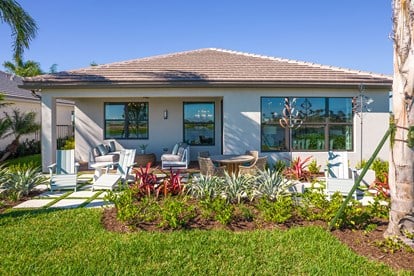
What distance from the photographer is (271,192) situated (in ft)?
20.8

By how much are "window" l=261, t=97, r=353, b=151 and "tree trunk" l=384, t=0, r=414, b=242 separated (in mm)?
7144

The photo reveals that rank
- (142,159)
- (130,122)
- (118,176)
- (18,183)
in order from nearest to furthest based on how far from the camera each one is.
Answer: (18,183), (118,176), (142,159), (130,122)

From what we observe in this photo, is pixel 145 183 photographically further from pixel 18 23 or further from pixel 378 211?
pixel 18 23

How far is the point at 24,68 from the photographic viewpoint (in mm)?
31359

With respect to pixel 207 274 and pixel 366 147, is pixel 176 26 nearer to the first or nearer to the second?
pixel 366 147

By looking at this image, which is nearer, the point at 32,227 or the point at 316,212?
the point at 32,227

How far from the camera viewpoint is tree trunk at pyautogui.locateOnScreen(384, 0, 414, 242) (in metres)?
4.21

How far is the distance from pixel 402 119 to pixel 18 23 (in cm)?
1227

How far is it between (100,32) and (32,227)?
15.8m

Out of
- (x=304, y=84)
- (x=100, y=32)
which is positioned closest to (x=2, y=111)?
(x=100, y=32)

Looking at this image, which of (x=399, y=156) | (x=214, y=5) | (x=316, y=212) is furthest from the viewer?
(x=214, y=5)

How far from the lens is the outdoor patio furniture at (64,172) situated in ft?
27.0

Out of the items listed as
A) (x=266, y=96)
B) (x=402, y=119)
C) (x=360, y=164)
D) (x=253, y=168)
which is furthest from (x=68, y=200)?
(x=360, y=164)

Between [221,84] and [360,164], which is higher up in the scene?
[221,84]
